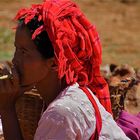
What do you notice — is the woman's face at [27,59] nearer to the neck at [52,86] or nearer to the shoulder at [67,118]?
the neck at [52,86]

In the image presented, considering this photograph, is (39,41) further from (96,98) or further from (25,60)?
(96,98)

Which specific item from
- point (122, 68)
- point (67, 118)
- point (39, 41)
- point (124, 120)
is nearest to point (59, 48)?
point (39, 41)

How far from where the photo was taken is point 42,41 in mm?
3348

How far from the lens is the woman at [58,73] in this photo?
129 inches

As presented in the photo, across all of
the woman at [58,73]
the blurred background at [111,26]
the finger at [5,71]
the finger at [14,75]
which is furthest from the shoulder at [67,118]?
the blurred background at [111,26]

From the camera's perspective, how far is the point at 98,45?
3533mm

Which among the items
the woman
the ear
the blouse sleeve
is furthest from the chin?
the blouse sleeve

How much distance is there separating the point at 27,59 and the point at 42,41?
0.12 meters

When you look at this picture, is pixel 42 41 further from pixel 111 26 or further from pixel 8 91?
pixel 111 26

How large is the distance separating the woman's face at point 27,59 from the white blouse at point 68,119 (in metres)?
0.17

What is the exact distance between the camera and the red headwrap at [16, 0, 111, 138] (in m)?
3.32

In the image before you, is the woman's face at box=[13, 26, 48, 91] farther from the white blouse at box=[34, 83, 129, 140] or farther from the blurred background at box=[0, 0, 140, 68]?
the blurred background at box=[0, 0, 140, 68]

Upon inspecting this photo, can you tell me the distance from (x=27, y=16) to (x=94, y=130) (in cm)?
65

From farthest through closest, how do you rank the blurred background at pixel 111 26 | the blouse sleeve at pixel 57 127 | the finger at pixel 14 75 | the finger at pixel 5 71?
1. the blurred background at pixel 111 26
2. the finger at pixel 5 71
3. the finger at pixel 14 75
4. the blouse sleeve at pixel 57 127
